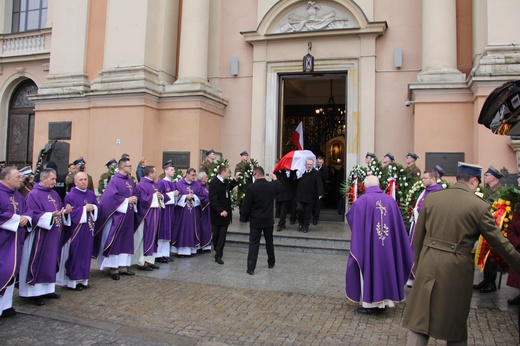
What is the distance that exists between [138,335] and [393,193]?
6.42m

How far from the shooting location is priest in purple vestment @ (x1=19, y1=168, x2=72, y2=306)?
607 cm

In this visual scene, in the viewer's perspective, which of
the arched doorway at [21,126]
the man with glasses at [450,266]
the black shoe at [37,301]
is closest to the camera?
the man with glasses at [450,266]

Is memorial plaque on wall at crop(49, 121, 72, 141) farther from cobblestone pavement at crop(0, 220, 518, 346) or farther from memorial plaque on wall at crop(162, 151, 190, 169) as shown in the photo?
cobblestone pavement at crop(0, 220, 518, 346)

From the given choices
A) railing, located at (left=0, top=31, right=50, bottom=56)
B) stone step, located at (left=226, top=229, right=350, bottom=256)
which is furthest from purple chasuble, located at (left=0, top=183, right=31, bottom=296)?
railing, located at (left=0, top=31, right=50, bottom=56)

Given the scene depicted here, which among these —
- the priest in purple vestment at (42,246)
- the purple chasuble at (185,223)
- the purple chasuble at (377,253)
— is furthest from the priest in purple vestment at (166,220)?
the purple chasuble at (377,253)

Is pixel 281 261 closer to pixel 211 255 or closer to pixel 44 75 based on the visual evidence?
pixel 211 255

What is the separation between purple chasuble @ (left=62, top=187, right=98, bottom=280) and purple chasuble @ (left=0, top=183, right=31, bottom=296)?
1.13 m

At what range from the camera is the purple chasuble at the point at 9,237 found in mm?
5371

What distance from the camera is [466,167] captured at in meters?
4.19

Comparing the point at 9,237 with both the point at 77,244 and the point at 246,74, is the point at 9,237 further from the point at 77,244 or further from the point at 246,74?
the point at 246,74

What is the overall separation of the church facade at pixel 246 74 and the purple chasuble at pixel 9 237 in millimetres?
7563

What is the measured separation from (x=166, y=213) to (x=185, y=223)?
53 centimetres

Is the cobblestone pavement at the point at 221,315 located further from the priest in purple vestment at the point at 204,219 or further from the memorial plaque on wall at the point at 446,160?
the memorial plaque on wall at the point at 446,160

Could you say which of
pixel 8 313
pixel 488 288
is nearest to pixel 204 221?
pixel 8 313
